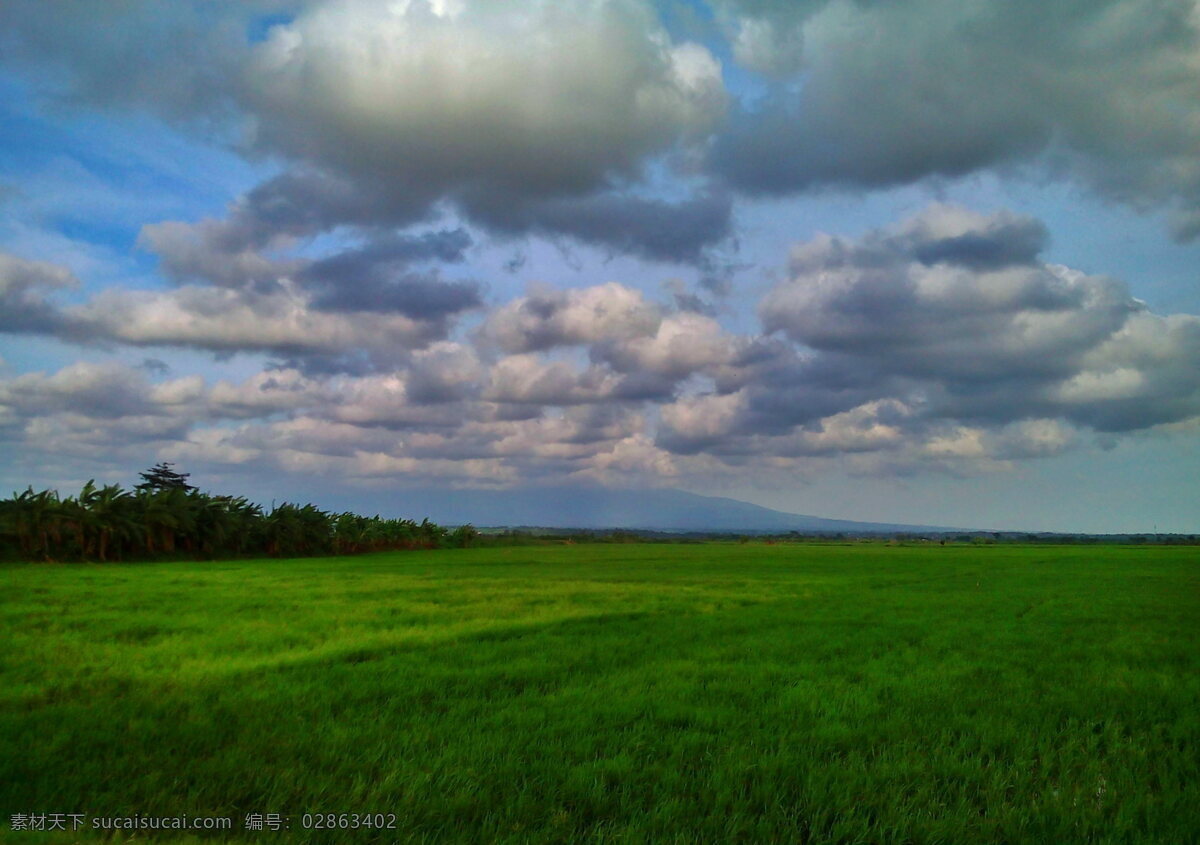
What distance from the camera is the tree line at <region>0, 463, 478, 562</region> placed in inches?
1446

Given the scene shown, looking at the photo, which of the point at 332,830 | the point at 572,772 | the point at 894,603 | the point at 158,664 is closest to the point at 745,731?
the point at 572,772

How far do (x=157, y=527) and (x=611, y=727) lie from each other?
4628cm

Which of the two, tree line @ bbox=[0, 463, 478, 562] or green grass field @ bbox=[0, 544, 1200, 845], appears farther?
tree line @ bbox=[0, 463, 478, 562]

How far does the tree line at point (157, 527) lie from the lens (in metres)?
36.7

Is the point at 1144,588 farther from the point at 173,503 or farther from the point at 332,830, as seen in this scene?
the point at 173,503

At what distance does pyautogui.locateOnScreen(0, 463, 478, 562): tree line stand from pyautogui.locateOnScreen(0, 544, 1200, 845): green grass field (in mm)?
29883

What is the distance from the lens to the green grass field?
4.47 m

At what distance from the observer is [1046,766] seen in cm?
549

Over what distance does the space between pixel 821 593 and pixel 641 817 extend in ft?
62.5

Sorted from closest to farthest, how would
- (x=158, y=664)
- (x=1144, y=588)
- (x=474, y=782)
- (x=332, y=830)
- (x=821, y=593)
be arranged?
(x=332, y=830) → (x=474, y=782) → (x=158, y=664) → (x=821, y=593) → (x=1144, y=588)

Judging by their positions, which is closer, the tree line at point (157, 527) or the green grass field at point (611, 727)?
the green grass field at point (611, 727)

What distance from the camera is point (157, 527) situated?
42875 millimetres

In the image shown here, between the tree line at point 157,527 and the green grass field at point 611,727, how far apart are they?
29.9 m

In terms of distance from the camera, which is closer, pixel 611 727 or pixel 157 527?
pixel 611 727
